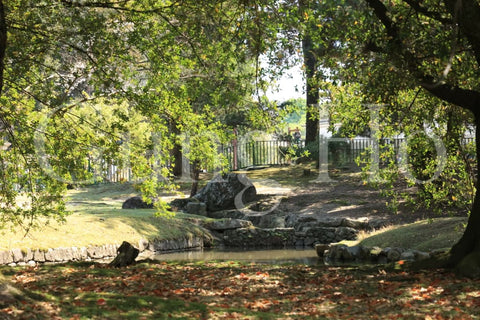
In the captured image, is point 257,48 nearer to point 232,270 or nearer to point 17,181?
point 232,270

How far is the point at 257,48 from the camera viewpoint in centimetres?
1118

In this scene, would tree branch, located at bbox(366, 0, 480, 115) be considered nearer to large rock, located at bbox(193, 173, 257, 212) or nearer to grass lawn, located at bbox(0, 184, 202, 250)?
grass lawn, located at bbox(0, 184, 202, 250)

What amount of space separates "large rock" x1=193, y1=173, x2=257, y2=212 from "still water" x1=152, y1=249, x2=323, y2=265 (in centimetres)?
574

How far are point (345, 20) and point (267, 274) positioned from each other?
5.04 m

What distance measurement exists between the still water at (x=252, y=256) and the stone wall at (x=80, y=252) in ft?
1.79

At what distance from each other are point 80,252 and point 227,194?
10.6 m

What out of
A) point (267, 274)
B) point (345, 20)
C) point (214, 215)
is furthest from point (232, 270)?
point (214, 215)

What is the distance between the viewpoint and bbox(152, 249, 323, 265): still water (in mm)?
16047

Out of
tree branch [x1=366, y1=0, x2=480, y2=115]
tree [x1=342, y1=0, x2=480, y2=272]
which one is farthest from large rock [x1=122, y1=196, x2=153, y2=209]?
tree branch [x1=366, y1=0, x2=480, y2=115]

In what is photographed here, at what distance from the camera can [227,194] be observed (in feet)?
82.2

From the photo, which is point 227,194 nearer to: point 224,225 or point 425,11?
point 224,225

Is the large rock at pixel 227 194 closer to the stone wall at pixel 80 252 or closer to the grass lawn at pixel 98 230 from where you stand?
the grass lawn at pixel 98 230

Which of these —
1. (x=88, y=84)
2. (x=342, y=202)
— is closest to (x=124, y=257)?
(x=88, y=84)

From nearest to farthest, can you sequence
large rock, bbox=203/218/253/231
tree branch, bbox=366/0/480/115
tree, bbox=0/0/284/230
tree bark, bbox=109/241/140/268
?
tree branch, bbox=366/0/480/115 → tree, bbox=0/0/284/230 → tree bark, bbox=109/241/140/268 → large rock, bbox=203/218/253/231
